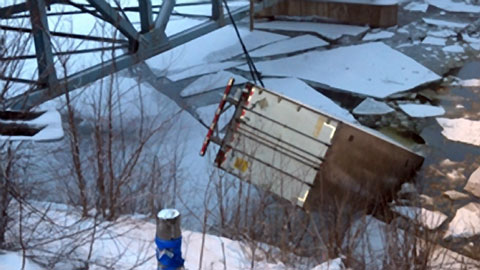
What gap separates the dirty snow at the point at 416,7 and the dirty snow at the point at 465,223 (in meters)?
7.90

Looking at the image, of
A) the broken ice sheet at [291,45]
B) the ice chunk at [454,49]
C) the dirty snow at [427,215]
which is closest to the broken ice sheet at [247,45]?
the broken ice sheet at [291,45]

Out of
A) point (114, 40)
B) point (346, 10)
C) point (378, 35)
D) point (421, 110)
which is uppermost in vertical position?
point (114, 40)

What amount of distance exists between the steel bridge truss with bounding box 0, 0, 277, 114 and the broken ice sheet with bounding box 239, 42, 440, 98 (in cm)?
115

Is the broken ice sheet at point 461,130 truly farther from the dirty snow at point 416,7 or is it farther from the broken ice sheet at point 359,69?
the dirty snow at point 416,7

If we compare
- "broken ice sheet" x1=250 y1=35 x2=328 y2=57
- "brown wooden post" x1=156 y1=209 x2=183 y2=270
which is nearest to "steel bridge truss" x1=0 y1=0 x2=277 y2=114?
"broken ice sheet" x1=250 y1=35 x2=328 y2=57

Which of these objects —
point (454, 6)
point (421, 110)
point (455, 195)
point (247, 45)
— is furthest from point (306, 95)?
point (454, 6)

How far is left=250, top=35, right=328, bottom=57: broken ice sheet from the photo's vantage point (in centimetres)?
1105

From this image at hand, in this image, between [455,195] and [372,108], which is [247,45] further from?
[455,195]

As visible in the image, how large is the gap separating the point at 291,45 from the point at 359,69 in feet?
5.35

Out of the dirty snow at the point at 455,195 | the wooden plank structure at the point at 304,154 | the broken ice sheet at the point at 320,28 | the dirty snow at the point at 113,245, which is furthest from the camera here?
the broken ice sheet at the point at 320,28

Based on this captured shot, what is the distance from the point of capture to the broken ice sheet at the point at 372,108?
28.2ft

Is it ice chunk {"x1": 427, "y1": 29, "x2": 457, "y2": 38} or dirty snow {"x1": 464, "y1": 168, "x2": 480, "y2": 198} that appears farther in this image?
ice chunk {"x1": 427, "y1": 29, "x2": 457, "y2": 38}

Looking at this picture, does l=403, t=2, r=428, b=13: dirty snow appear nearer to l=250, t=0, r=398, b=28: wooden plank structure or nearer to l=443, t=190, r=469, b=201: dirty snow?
l=250, t=0, r=398, b=28: wooden plank structure

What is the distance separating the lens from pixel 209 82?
31.7ft
